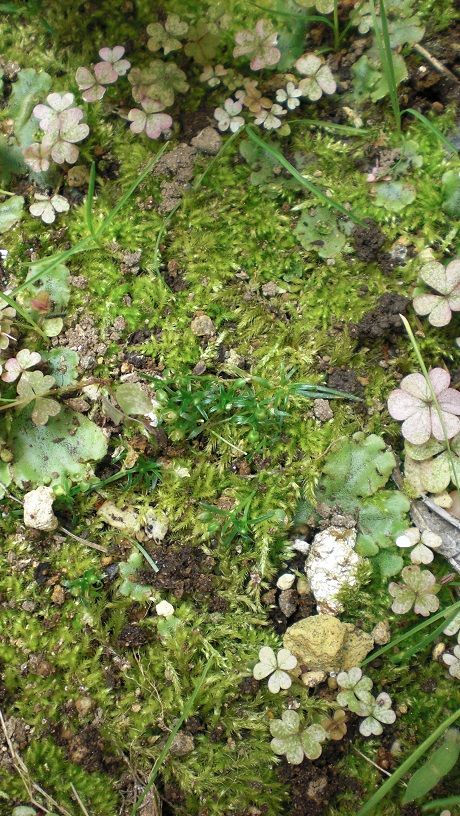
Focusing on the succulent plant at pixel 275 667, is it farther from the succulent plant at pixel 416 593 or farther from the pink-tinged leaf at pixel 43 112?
the pink-tinged leaf at pixel 43 112

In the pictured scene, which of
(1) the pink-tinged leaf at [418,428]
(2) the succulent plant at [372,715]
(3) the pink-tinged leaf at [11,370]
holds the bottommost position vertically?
(2) the succulent plant at [372,715]

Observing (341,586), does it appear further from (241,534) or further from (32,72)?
(32,72)

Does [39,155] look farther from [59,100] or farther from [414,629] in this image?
[414,629]

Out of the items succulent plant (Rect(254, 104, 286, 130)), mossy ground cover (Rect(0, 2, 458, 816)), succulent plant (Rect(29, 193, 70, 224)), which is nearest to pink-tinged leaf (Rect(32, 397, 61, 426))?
mossy ground cover (Rect(0, 2, 458, 816))

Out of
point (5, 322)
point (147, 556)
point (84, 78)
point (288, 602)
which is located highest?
point (84, 78)

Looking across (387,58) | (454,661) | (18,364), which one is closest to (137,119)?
(387,58)

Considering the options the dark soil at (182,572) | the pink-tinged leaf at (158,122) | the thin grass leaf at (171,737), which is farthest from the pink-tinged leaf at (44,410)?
the pink-tinged leaf at (158,122)

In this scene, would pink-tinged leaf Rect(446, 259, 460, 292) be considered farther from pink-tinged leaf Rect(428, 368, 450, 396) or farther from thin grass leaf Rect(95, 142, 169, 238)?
thin grass leaf Rect(95, 142, 169, 238)
